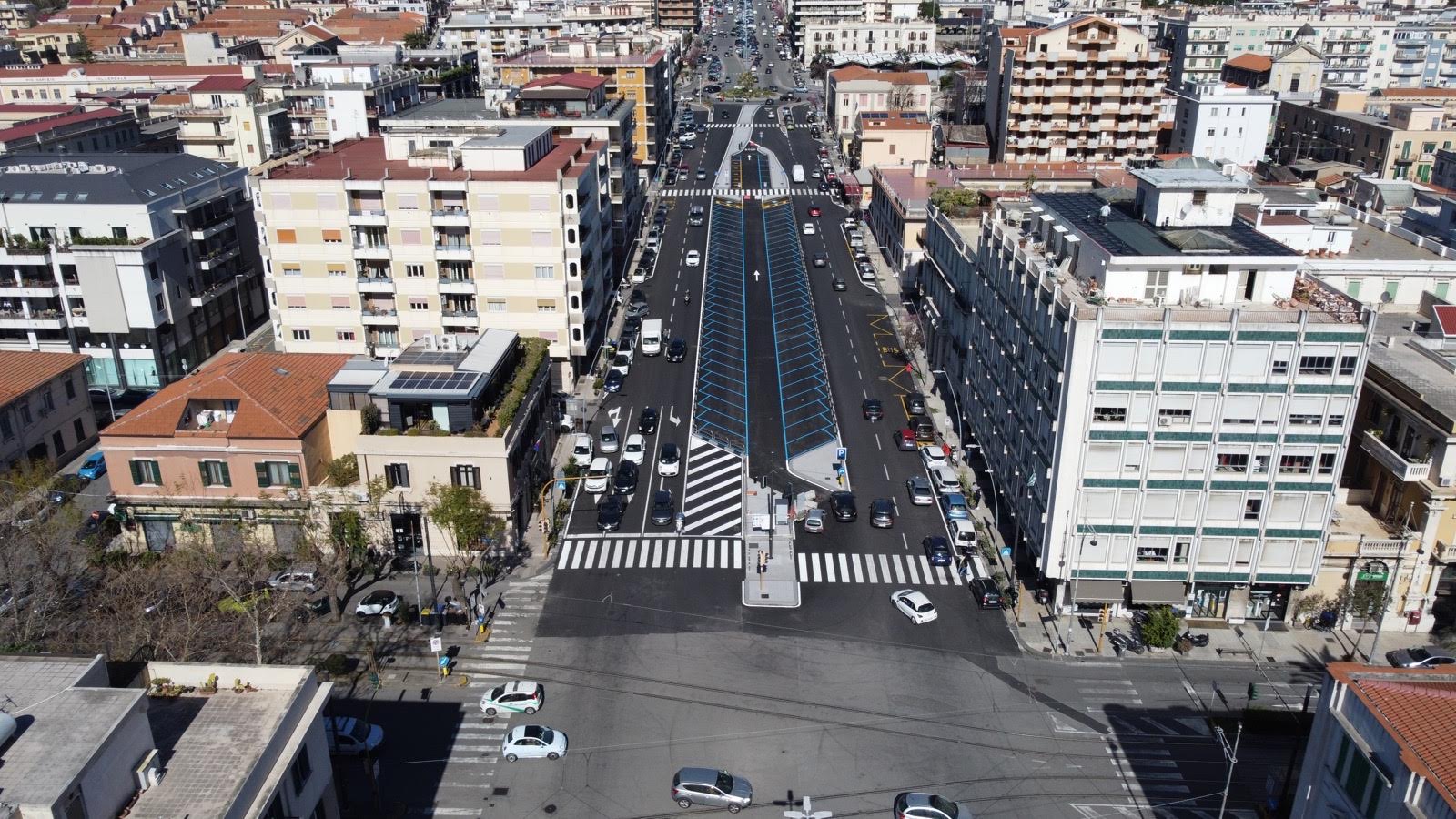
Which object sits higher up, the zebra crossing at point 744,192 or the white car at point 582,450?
the zebra crossing at point 744,192

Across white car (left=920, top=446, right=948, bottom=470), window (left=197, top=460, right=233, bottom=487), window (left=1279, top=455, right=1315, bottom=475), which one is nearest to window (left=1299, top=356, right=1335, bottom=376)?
window (left=1279, top=455, right=1315, bottom=475)

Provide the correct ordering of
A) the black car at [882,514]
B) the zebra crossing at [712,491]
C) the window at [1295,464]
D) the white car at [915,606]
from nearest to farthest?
1. the window at [1295,464]
2. the white car at [915,606]
3. the black car at [882,514]
4. the zebra crossing at [712,491]

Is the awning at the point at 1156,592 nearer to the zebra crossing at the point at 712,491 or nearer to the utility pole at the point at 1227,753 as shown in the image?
the utility pole at the point at 1227,753

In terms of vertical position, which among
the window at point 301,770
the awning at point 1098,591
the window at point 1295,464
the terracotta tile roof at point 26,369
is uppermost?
the window at point 1295,464

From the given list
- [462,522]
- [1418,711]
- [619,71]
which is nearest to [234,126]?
[619,71]

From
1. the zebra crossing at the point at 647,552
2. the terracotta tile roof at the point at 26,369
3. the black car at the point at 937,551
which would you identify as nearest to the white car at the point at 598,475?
the zebra crossing at the point at 647,552

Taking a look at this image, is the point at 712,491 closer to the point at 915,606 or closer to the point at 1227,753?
the point at 915,606

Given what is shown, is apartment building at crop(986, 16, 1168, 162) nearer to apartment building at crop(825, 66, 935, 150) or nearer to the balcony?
apartment building at crop(825, 66, 935, 150)
